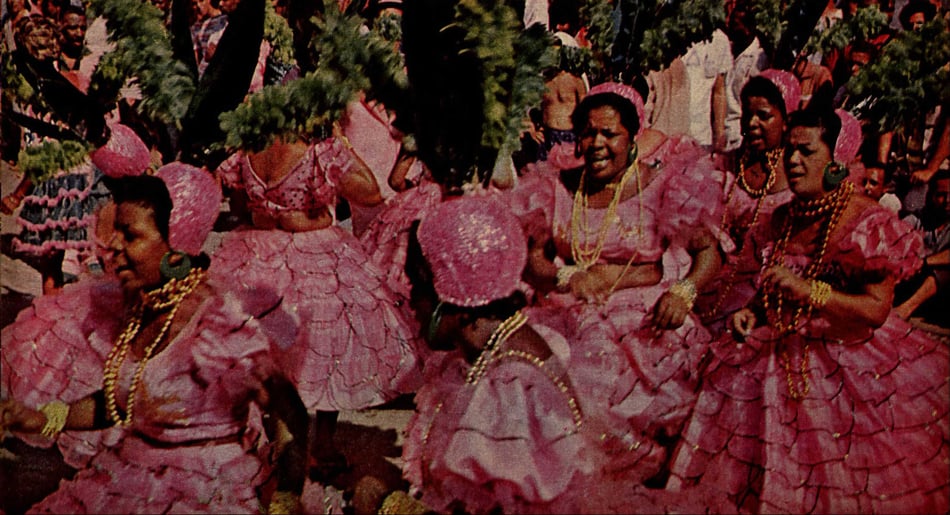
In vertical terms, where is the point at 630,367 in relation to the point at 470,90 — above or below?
below

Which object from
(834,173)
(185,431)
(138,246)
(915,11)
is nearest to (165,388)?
(185,431)

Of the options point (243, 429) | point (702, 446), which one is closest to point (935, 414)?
point (702, 446)

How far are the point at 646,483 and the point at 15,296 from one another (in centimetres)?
215

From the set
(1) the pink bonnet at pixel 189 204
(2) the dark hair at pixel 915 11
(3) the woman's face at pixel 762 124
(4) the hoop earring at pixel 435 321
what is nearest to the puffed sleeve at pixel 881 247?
(3) the woman's face at pixel 762 124

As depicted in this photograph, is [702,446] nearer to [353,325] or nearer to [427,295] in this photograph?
[427,295]

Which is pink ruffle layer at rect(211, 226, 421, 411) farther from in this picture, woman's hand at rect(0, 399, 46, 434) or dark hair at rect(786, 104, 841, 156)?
dark hair at rect(786, 104, 841, 156)

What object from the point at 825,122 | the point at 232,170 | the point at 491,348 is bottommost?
the point at 491,348

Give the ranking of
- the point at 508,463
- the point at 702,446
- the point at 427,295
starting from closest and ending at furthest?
the point at 508,463 → the point at 702,446 → the point at 427,295

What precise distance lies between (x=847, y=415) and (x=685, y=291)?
606mm

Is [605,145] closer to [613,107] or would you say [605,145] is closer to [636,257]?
[613,107]

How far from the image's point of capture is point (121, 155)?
2598 millimetres

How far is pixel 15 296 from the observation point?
2697mm

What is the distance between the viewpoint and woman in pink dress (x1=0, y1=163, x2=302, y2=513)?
2488mm

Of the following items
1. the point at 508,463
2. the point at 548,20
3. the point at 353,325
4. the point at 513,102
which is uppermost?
the point at 548,20
